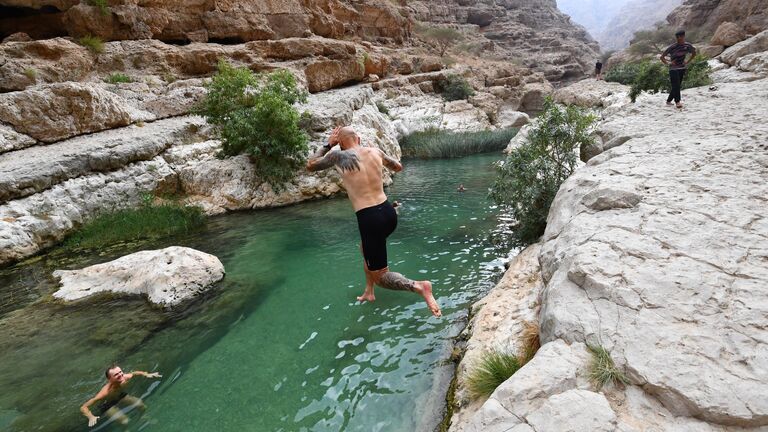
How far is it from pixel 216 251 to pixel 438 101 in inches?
1072

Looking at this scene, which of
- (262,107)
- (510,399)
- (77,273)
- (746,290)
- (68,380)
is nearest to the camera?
(510,399)

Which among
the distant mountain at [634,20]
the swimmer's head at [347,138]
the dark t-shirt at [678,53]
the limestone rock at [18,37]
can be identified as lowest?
the swimmer's head at [347,138]

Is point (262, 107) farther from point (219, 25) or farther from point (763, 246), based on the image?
point (219, 25)

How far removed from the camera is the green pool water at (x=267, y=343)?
364cm

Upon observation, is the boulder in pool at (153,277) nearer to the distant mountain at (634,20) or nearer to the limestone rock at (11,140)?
the limestone rock at (11,140)

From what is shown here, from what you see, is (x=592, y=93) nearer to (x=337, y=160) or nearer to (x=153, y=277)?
(x=337, y=160)

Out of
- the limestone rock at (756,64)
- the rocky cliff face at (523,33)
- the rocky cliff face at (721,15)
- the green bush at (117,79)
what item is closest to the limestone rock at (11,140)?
the green bush at (117,79)

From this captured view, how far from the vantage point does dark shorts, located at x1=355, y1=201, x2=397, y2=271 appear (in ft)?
15.3

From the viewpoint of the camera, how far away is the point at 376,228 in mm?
4688

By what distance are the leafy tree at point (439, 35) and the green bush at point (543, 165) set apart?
4353cm

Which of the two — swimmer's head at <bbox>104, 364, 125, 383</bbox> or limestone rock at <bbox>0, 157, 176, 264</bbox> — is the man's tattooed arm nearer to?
swimmer's head at <bbox>104, 364, 125, 383</bbox>

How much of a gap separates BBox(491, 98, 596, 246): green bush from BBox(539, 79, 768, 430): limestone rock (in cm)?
180

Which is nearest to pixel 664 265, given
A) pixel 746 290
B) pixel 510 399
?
pixel 746 290

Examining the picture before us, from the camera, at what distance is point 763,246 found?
2.86m
